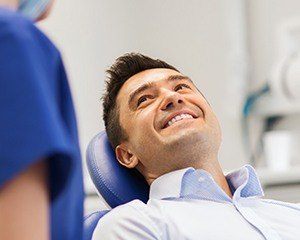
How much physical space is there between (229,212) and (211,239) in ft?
0.54

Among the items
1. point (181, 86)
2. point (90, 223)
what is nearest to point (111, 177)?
point (90, 223)

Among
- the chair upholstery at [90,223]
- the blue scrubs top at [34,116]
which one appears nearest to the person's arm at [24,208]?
the blue scrubs top at [34,116]

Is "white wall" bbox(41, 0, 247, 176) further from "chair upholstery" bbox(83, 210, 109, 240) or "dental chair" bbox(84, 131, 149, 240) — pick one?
"chair upholstery" bbox(83, 210, 109, 240)

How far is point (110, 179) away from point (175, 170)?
0.66ft

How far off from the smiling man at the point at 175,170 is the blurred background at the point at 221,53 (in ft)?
4.51

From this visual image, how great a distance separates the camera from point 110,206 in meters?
1.88

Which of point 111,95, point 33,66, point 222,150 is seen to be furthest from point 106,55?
point 33,66

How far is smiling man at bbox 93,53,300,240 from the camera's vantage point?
1.63 metres

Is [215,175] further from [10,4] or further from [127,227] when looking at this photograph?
[10,4]

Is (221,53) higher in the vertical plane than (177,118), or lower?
lower

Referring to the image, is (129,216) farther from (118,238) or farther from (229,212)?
(229,212)

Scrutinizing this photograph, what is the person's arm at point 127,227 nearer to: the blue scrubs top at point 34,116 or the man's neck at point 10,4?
the blue scrubs top at point 34,116

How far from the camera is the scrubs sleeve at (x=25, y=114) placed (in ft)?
2.35

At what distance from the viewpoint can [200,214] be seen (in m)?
1.69
